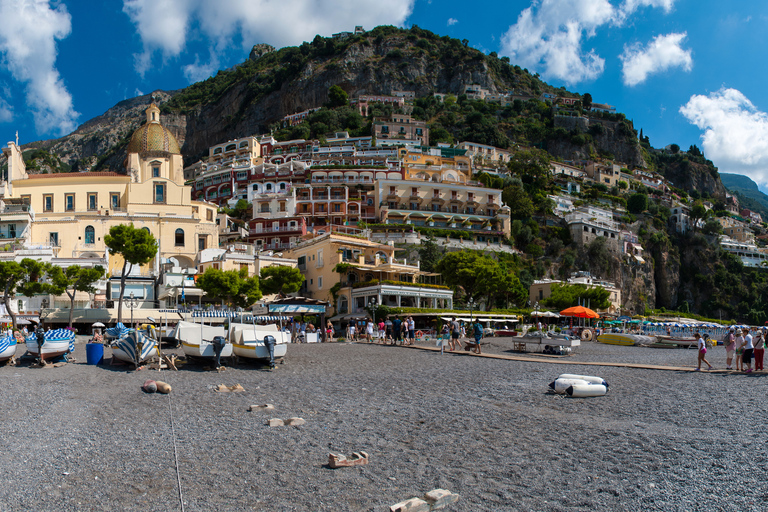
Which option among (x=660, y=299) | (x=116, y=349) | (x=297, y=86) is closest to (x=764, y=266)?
(x=660, y=299)

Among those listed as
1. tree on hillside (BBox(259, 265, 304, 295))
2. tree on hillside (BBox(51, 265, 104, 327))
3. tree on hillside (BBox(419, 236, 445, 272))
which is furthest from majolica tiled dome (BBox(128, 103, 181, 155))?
tree on hillside (BBox(419, 236, 445, 272))

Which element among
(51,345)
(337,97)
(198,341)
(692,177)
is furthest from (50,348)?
(692,177)

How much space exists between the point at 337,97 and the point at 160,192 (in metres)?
67.8

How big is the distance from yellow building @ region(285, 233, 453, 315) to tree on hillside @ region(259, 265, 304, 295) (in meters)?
4.37

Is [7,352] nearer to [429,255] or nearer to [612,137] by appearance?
[429,255]

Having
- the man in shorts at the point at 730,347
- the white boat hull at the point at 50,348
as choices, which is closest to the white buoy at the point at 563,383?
the man in shorts at the point at 730,347

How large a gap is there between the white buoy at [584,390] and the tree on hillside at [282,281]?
78.4 feet

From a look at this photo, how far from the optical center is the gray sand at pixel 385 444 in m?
6.51

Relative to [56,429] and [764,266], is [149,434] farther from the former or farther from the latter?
[764,266]

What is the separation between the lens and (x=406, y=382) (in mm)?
14258

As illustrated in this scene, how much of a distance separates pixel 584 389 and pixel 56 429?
10040 millimetres

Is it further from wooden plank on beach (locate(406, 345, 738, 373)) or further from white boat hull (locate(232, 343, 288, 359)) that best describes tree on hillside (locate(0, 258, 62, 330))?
wooden plank on beach (locate(406, 345, 738, 373))

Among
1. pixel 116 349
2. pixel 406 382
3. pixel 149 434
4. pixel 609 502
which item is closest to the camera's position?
pixel 609 502

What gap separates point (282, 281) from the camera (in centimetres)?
3428
